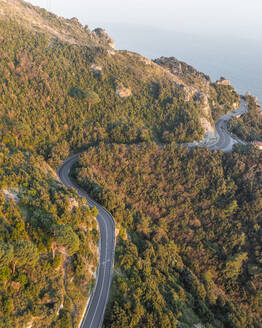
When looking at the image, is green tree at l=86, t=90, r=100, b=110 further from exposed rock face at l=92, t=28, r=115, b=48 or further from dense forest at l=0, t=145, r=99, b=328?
exposed rock face at l=92, t=28, r=115, b=48

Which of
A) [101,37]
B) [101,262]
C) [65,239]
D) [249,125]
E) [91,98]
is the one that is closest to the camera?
[65,239]

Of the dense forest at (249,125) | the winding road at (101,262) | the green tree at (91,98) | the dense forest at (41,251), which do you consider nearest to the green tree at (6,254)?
the dense forest at (41,251)

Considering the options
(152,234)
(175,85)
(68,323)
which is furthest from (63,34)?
(68,323)

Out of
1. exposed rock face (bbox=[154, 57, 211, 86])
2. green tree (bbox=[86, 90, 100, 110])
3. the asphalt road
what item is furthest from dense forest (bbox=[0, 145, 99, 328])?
exposed rock face (bbox=[154, 57, 211, 86])

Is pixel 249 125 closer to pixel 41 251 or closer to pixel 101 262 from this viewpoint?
pixel 101 262

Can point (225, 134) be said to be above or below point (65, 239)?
above

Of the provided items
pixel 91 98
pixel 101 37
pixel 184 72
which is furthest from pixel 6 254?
pixel 101 37

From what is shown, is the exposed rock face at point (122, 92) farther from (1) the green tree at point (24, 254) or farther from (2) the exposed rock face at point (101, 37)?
(1) the green tree at point (24, 254)
